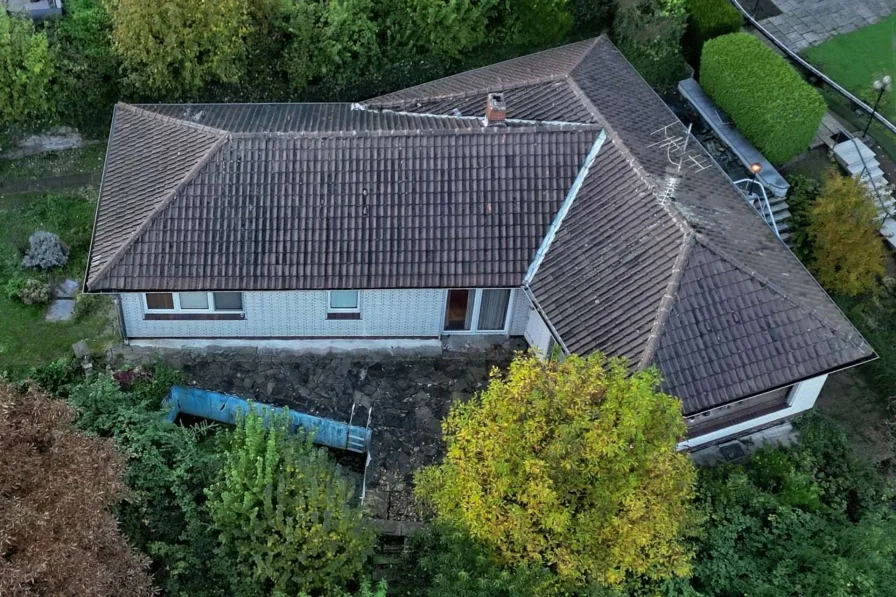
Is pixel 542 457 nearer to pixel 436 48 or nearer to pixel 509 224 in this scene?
pixel 509 224

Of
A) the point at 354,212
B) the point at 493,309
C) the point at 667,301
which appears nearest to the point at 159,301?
the point at 354,212

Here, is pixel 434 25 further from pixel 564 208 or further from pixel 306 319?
pixel 306 319

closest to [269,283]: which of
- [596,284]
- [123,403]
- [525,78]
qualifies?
[123,403]

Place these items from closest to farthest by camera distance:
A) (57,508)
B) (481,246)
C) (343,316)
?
(57,508)
(481,246)
(343,316)

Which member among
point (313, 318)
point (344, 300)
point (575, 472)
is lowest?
point (313, 318)

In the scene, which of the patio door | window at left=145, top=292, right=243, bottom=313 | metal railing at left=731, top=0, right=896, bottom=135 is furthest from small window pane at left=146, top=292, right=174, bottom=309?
metal railing at left=731, top=0, right=896, bottom=135

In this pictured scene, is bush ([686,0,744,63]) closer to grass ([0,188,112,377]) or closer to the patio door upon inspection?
the patio door
